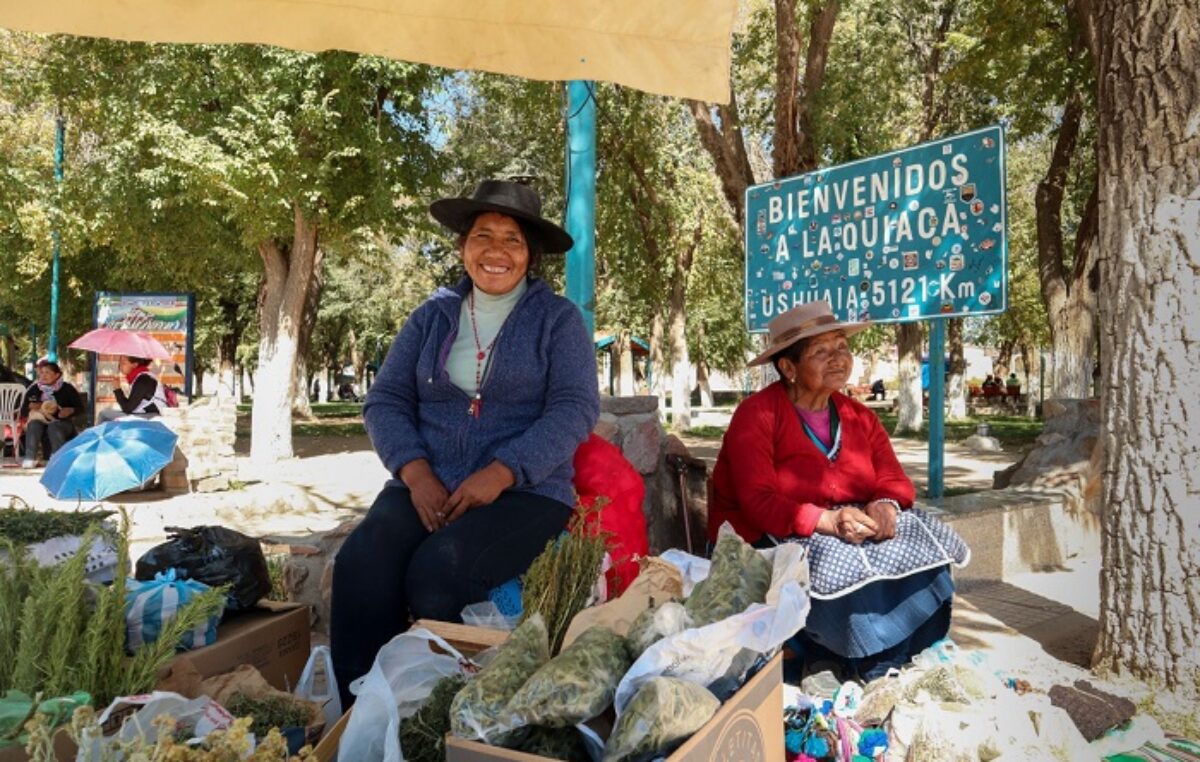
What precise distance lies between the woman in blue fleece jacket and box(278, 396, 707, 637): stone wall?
1.29 m

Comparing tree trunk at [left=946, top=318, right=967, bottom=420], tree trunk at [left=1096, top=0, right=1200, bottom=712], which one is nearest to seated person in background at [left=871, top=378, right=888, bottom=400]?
tree trunk at [left=946, top=318, right=967, bottom=420]

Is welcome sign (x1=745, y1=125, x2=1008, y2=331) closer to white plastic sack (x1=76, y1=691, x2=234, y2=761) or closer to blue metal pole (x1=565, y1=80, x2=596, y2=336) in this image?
blue metal pole (x1=565, y1=80, x2=596, y2=336)

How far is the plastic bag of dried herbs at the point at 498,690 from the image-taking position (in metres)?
1.45

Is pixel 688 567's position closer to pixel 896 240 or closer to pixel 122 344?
pixel 896 240

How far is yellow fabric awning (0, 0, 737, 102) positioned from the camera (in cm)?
244

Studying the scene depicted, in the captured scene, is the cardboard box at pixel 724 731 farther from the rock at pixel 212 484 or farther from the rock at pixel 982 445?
the rock at pixel 982 445

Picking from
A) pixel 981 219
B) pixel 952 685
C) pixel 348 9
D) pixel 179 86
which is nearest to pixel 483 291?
pixel 348 9

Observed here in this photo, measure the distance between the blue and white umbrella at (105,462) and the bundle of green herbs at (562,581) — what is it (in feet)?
21.5

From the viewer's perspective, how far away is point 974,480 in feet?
33.1

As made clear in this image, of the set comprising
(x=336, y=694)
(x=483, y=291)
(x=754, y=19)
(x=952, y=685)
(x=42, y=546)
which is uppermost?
(x=754, y=19)

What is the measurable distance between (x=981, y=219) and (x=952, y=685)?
9.83 ft

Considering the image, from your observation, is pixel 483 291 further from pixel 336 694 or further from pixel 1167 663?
pixel 1167 663

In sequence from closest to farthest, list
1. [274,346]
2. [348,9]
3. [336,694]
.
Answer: [336,694] < [348,9] < [274,346]

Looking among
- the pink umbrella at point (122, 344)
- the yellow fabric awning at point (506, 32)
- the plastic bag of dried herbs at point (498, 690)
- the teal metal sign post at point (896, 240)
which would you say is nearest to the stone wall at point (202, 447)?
the pink umbrella at point (122, 344)
